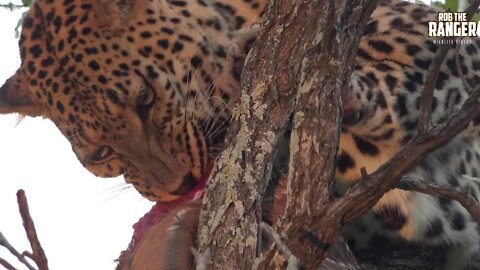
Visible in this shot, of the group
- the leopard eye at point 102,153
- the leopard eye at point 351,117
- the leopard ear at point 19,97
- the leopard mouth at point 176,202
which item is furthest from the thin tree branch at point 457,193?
the leopard ear at point 19,97

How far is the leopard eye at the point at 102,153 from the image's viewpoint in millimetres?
3859

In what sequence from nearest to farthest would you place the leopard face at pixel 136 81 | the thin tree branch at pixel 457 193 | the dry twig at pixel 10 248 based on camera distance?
1. the dry twig at pixel 10 248
2. the thin tree branch at pixel 457 193
3. the leopard face at pixel 136 81

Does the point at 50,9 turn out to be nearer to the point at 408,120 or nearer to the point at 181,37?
the point at 181,37

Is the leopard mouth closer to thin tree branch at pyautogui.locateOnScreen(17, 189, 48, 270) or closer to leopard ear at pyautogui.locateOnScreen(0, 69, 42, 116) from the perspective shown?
leopard ear at pyautogui.locateOnScreen(0, 69, 42, 116)

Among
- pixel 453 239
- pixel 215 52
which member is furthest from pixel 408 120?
pixel 215 52

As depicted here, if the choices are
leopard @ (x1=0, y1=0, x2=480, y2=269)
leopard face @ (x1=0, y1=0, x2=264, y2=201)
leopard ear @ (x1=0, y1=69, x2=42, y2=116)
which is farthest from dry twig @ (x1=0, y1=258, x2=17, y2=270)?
leopard ear @ (x1=0, y1=69, x2=42, y2=116)

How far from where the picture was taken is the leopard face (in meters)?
3.72

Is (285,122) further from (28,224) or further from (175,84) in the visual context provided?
(175,84)

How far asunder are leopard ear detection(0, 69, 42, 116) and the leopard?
3 cm

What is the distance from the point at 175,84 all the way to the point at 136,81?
0.15 metres

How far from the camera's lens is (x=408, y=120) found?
3.36 meters

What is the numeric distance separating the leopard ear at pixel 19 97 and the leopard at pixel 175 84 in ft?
0.10

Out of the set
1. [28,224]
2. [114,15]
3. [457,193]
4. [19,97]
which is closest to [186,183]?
[114,15]

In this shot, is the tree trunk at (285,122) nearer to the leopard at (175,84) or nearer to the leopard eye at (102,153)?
the leopard at (175,84)
